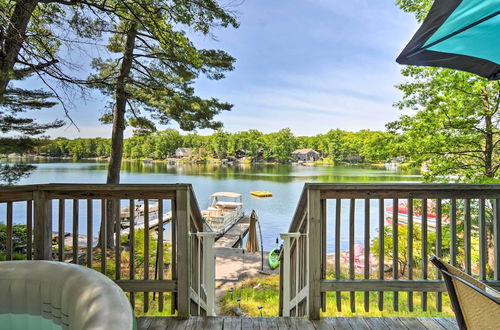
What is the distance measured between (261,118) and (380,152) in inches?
819

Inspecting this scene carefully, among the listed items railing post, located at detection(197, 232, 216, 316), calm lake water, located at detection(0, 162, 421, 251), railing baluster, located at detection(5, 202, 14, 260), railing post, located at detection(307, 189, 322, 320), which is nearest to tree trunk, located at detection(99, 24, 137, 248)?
calm lake water, located at detection(0, 162, 421, 251)

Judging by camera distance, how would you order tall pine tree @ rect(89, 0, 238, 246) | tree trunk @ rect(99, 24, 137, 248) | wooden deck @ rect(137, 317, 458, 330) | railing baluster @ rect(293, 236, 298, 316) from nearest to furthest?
wooden deck @ rect(137, 317, 458, 330) < railing baluster @ rect(293, 236, 298, 316) < tall pine tree @ rect(89, 0, 238, 246) < tree trunk @ rect(99, 24, 137, 248)

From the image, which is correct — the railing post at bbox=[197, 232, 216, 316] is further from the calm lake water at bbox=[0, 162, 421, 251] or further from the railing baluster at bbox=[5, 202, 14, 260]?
the calm lake water at bbox=[0, 162, 421, 251]

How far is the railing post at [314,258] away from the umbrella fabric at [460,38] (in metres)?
1.10

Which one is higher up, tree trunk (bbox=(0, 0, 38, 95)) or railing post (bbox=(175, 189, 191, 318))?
tree trunk (bbox=(0, 0, 38, 95))

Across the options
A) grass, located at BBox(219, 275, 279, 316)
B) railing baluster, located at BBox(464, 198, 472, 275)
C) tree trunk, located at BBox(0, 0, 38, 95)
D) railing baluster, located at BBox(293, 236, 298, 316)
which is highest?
tree trunk, located at BBox(0, 0, 38, 95)

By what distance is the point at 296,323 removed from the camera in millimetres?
2020

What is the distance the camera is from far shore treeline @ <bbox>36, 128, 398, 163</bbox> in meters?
8.05

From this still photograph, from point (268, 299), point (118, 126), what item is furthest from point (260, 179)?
point (268, 299)

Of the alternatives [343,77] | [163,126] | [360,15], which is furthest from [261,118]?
[163,126]

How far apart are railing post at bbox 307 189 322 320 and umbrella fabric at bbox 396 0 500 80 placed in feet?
3.61

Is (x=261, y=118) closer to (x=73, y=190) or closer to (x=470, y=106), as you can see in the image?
(x=470, y=106)

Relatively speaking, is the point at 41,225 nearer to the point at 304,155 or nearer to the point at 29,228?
the point at 29,228

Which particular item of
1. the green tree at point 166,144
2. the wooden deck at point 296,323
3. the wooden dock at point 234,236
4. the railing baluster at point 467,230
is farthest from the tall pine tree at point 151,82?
the wooden dock at point 234,236
